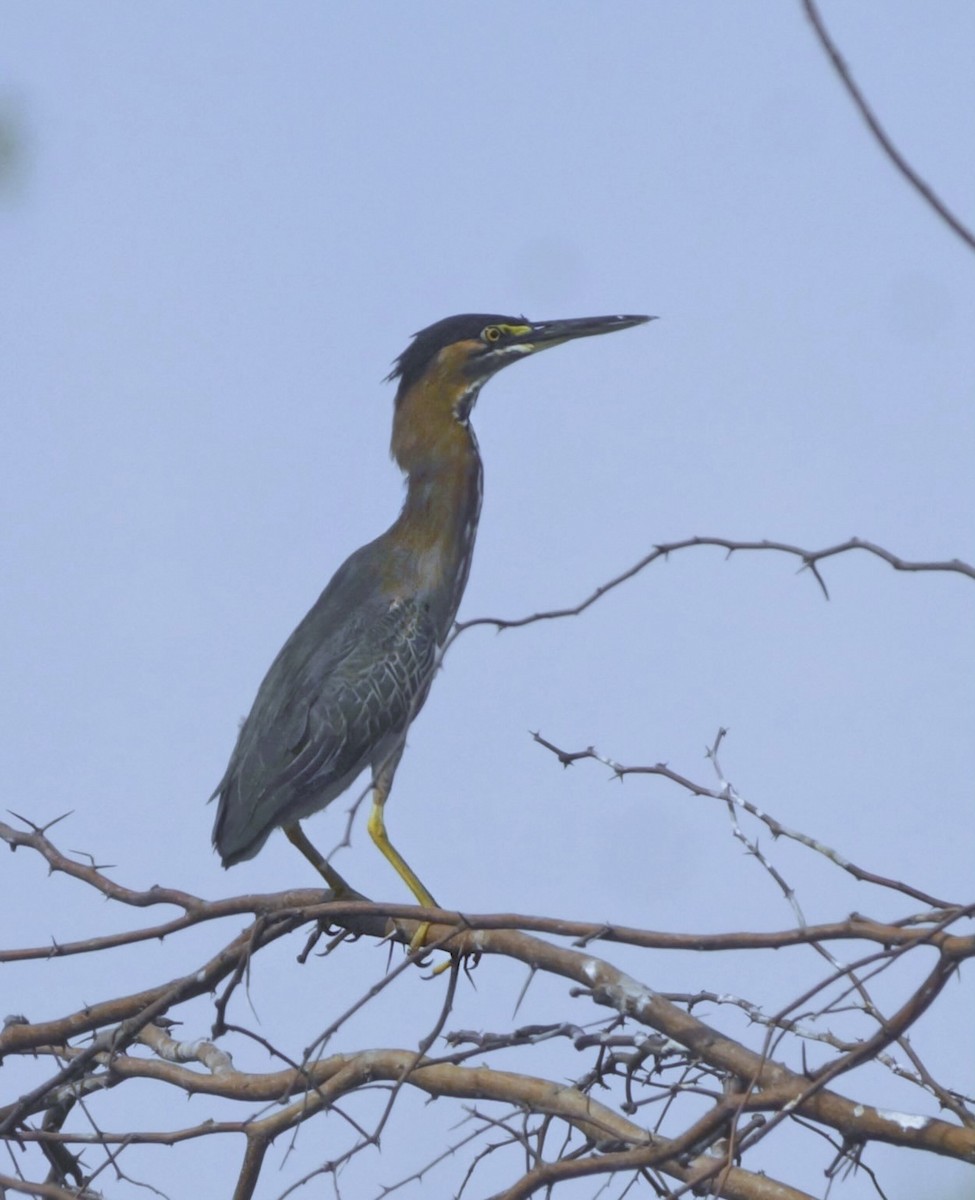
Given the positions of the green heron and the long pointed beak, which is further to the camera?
the long pointed beak

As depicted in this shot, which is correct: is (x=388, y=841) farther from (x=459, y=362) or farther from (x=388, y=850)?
(x=459, y=362)

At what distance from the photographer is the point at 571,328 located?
4547mm

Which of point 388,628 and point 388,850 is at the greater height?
point 388,628

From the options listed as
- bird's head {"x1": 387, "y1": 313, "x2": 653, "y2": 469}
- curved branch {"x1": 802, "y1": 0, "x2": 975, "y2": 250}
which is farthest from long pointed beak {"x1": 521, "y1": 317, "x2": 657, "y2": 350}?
curved branch {"x1": 802, "y1": 0, "x2": 975, "y2": 250}

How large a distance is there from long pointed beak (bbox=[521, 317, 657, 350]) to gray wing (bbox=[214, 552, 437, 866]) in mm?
871

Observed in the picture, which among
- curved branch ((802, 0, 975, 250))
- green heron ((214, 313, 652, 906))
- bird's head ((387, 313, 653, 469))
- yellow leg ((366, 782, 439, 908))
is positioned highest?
bird's head ((387, 313, 653, 469))

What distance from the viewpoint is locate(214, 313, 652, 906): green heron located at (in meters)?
3.84

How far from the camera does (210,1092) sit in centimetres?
239

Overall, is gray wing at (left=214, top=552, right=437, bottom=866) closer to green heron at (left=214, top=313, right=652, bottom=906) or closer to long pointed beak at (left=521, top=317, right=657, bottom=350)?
green heron at (left=214, top=313, right=652, bottom=906)

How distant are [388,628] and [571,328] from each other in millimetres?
1059

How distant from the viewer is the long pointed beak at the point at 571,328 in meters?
4.50

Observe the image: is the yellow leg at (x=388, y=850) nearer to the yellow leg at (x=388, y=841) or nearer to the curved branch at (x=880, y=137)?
the yellow leg at (x=388, y=841)

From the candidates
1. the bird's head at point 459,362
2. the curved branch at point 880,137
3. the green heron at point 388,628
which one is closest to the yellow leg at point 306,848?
the green heron at point 388,628

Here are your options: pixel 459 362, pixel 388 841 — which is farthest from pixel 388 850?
pixel 459 362
